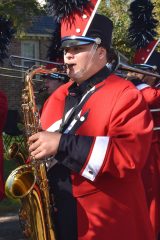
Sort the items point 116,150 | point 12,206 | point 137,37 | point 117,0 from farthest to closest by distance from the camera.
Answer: point 117,0 < point 12,206 < point 137,37 < point 116,150

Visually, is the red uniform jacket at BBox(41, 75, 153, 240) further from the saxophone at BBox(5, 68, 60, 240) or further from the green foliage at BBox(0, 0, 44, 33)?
the green foliage at BBox(0, 0, 44, 33)

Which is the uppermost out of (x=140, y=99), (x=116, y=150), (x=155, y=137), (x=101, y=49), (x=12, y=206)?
(x=101, y=49)

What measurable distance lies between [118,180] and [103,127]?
28 centimetres

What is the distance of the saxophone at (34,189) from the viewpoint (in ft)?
9.78

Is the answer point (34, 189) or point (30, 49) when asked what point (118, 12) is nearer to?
point (30, 49)

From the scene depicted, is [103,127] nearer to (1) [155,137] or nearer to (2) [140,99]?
(2) [140,99]

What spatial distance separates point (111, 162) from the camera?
8.75 feet

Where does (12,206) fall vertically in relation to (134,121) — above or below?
below

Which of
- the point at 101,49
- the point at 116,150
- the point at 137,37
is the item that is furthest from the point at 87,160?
the point at 137,37

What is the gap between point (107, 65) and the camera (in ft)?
10.3

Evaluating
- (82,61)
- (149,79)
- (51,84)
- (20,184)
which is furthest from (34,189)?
(149,79)

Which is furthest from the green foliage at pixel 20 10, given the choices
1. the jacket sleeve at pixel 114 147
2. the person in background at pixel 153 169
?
the jacket sleeve at pixel 114 147

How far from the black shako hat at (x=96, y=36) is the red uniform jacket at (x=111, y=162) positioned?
22cm

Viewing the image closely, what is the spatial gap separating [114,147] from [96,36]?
683mm
